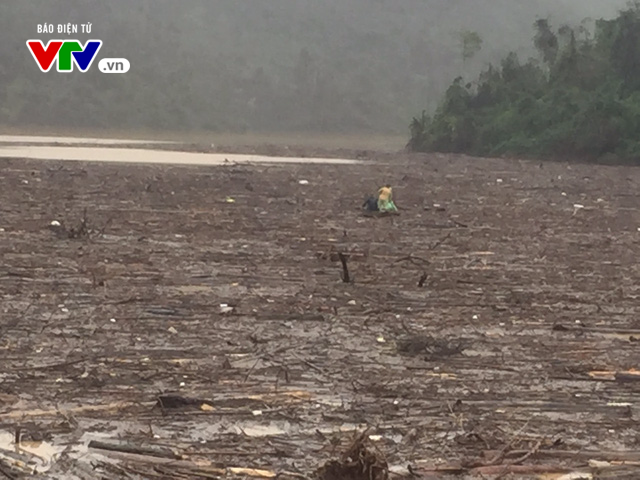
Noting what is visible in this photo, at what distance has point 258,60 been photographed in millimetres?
82875

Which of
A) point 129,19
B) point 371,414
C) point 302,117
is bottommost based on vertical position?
point 371,414

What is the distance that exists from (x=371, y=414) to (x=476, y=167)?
2299 centimetres

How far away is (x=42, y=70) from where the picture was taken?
228 ft

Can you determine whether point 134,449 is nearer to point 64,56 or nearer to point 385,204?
point 385,204

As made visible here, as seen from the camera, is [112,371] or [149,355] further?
[149,355]

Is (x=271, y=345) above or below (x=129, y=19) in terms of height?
below

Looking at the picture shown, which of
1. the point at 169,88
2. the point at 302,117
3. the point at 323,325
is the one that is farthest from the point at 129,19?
the point at 323,325

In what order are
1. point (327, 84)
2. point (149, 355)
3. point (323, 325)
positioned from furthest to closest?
point (327, 84), point (323, 325), point (149, 355)

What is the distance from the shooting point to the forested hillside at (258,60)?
68.2 m

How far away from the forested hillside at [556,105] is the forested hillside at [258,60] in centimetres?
2778

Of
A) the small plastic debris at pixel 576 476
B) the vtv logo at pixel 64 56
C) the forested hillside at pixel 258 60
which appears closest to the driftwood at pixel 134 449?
the small plastic debris at pixel 576 476

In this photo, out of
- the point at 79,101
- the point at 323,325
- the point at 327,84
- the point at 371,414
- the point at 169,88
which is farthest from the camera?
the point at 327,84

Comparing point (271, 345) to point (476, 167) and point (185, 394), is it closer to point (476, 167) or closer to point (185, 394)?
point (185, 394)

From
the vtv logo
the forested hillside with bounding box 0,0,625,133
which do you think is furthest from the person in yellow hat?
the vtv logo
